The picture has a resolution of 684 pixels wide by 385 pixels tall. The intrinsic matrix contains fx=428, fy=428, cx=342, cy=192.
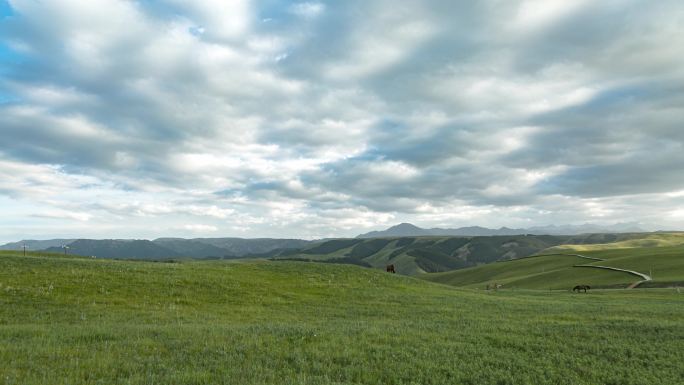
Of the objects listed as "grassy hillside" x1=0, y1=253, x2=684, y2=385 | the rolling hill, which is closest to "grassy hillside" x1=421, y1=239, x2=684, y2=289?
the rolling hill

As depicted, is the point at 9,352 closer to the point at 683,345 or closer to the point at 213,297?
the point at 213,297

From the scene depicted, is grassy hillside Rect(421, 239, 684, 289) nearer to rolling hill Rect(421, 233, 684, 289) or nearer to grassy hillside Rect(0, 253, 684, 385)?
rolling hill Rect(421, 233, 684, 289)

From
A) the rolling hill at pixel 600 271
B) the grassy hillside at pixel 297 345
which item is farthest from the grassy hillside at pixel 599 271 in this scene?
the grassy hillside at pixel 297 345

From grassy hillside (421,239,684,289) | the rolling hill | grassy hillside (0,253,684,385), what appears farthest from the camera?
grassy hillside (421,239,684,289)

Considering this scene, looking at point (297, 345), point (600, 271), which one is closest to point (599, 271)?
point (600, 271)

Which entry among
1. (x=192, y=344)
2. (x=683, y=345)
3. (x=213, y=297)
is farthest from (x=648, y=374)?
(x=213, y=297)

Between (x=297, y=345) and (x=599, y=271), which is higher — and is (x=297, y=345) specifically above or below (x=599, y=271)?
above

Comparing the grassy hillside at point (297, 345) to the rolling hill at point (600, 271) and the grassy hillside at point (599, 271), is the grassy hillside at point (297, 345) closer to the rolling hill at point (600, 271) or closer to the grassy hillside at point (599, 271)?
the rolling hill at point (600, 271)

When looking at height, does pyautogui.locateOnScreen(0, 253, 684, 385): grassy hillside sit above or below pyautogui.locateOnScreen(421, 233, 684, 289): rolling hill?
above

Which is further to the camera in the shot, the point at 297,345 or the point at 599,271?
the point at 599,271

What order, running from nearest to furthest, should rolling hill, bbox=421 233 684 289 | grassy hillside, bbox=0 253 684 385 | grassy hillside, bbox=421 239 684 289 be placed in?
grassy hillside, bbox=0 253 684 385 < rolling hill, bbox=421 233 684 289 < grassy hillside, bbox=421 239 684 289

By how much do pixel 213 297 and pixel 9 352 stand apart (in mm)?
22281

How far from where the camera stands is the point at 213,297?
35.4 m

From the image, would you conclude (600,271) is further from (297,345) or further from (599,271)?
(297,345)
